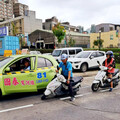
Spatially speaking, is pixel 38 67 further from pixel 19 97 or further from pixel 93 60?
pixel 93 60

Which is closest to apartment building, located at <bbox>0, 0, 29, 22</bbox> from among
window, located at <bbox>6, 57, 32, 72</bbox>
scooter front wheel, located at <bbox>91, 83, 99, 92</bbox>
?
window, located at <bbox>6, 57, 32, 72</bbox>

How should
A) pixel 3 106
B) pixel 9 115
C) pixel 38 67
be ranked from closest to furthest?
1. pixel 9 115
2. pixel 3 106
3. pixel 38 67

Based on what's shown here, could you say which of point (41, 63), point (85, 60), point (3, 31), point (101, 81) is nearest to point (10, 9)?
point (3, 31)

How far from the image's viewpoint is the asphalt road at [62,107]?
171 inches

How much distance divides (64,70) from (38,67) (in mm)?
1047

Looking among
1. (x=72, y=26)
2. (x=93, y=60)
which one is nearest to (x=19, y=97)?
(x=93, y=60)

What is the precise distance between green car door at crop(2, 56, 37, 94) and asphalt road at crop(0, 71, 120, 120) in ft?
1.48

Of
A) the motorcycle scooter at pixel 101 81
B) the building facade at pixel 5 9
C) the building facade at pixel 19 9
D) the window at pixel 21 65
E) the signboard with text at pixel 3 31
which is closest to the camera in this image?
the window at pixel 21 65

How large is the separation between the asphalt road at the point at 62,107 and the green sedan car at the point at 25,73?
0.49 metres

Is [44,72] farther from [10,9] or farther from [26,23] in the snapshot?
[10,9]

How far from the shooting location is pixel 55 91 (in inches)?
225

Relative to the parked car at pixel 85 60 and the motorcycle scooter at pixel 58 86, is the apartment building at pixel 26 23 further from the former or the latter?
the motorcycle scooter at pixel 58 86

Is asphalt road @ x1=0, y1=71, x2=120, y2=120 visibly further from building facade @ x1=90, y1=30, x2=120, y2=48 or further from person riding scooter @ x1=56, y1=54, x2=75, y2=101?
building facade @ x1=90, y1=30, x2=120, y2=48

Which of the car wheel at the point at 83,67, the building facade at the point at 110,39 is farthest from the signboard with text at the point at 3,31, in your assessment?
the building facade at the point at 110,39
